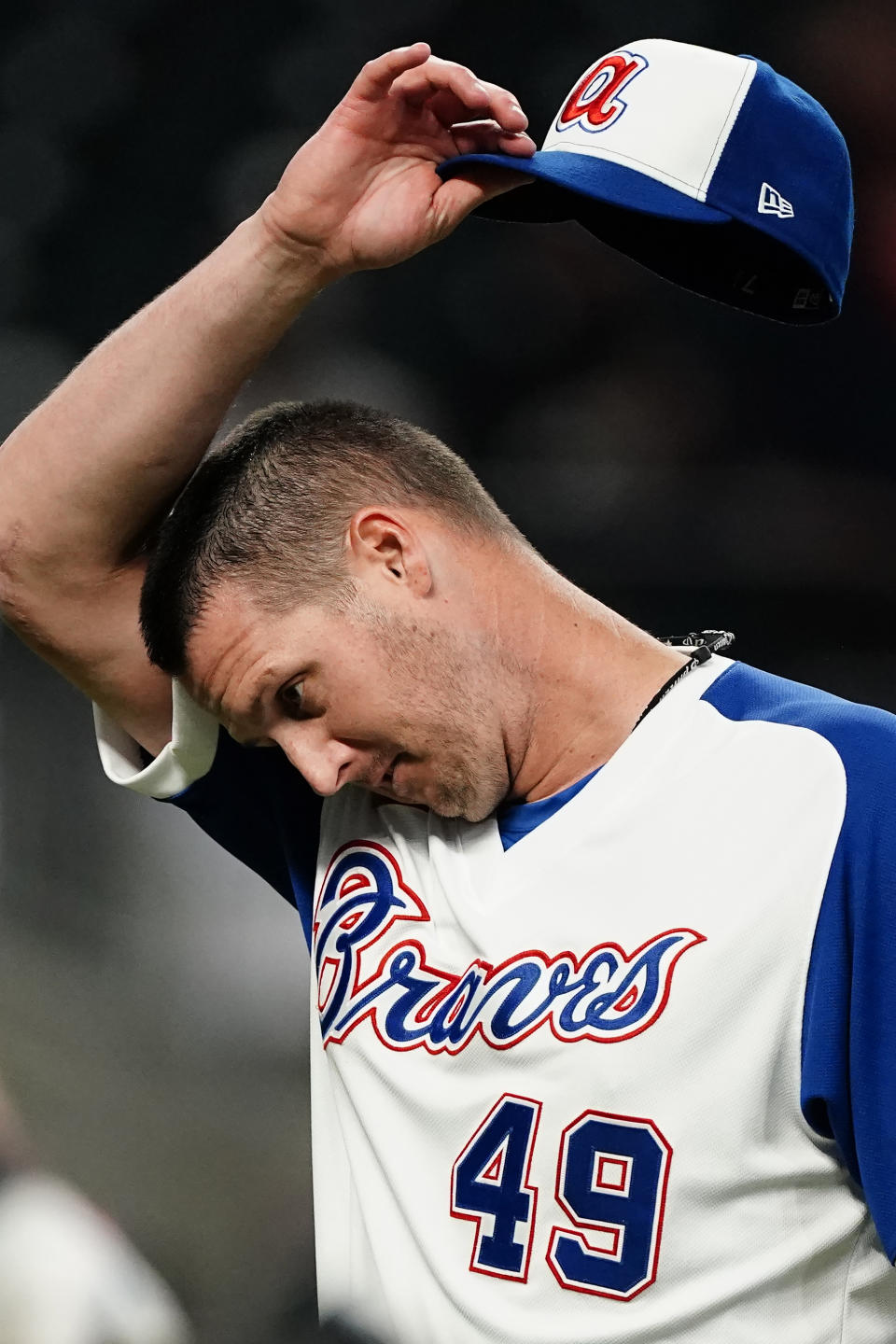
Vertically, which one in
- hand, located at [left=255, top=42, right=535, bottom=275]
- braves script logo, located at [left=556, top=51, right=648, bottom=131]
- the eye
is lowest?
the eye

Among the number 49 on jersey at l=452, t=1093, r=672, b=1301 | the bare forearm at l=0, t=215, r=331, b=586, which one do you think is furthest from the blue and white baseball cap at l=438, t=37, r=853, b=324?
the number 49 on jersey at l=452, t=1093, r=672, b=1301

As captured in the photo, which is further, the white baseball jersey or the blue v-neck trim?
the blue v-neck trim

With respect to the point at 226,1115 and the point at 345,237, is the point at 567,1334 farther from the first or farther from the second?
the point at 226,1115

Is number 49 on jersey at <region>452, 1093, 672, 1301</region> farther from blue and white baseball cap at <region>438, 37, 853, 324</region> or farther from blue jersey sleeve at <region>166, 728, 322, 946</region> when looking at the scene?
blue and white baseball cap at <region>438, 37, 853, 324</region>

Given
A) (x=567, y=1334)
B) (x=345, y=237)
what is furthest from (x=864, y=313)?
(x=567, y=1334)

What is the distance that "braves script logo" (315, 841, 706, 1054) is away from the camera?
2.42ft

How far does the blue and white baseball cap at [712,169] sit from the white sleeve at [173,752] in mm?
358

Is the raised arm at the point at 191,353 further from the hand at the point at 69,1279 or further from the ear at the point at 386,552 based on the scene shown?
the hand at the point at 69,1279

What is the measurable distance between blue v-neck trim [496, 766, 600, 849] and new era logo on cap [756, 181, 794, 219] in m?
0.32

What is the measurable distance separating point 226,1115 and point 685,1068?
30.4 inches

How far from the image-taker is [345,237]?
0.82 m

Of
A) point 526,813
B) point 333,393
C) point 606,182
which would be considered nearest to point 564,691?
point 526,813

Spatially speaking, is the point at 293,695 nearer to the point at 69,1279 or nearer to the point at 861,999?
the point at 861,999

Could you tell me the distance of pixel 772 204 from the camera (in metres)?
0.78
